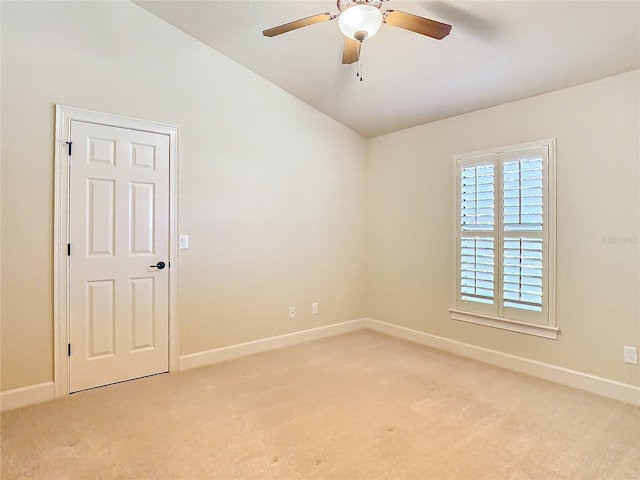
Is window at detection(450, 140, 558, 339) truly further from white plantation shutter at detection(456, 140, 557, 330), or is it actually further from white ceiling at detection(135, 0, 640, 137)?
white ceiling at detection(135, 0, 640, 137)

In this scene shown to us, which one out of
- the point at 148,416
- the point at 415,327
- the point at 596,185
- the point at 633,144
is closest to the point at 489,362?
the point at 415,327

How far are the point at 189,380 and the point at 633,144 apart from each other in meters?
3.93

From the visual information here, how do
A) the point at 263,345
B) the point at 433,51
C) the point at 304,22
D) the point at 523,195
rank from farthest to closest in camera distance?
1. the point at 263,345
2. the point at 523,195
3. the point at 433,51
4. the point at 304,22

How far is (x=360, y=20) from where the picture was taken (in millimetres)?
2002

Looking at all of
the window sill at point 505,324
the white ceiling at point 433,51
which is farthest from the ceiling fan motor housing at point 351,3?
the window sill at point 505,324

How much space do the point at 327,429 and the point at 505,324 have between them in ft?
6.70

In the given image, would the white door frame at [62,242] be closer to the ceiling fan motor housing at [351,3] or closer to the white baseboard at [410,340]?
the white baseboard at [410,340]

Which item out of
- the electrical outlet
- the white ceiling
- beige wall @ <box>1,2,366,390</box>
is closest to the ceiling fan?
the white ceiling

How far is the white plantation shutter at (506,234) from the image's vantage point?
322 cm

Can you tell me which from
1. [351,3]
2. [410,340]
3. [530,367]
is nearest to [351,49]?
[351,3]

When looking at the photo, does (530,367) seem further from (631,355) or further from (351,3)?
(351,3)

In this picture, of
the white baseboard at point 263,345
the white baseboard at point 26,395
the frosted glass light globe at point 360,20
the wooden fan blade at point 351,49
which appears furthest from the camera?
the white baseboard at point 263,345

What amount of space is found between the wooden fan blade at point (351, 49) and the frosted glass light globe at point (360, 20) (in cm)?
28

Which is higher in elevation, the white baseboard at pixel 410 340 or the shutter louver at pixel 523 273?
the shutter louver at pixel 523 273
